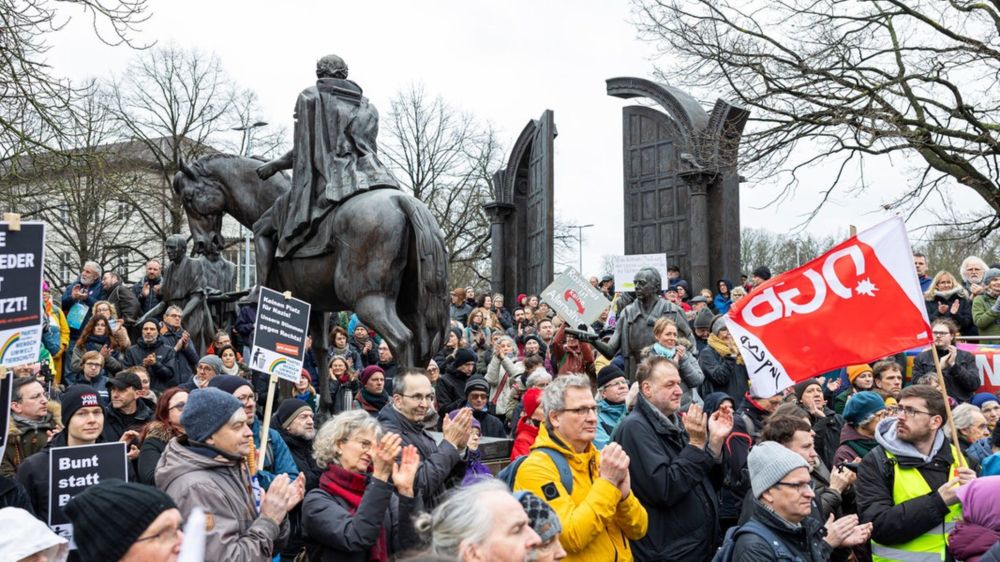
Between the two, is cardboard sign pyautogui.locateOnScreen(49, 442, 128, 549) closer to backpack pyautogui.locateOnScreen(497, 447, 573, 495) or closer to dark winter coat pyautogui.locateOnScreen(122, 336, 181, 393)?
backpack pyautogui.locateOnScreen(497, 447, 573, 495)

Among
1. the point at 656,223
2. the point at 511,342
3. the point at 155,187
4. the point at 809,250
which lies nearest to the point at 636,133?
the point at 656,223

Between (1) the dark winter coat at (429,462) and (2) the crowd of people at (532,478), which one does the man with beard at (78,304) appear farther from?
(1) the dark winter coat at (429,462)

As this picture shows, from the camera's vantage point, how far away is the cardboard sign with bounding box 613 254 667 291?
16812 millimetres

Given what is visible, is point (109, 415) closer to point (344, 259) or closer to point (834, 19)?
point (344, 259)

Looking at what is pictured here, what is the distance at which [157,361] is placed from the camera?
11.3 metres

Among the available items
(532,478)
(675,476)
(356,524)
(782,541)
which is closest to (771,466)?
(782,541)

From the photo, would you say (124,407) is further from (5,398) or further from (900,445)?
(900,445)

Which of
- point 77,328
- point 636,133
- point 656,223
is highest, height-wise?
point 636,133

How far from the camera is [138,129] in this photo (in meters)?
37.7

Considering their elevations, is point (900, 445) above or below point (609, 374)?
below

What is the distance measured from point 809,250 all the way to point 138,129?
42.8 m

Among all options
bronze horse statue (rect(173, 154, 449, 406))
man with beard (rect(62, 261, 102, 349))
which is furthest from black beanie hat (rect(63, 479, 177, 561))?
man with beard (rect(62, 261, 102, 349))

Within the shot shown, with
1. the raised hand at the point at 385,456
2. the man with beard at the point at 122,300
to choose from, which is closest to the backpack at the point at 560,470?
Result: the raised hand at the point at 385,456

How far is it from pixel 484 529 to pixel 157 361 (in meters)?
8.88
